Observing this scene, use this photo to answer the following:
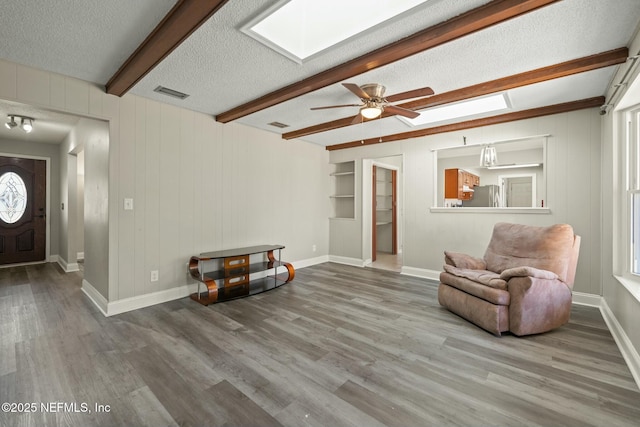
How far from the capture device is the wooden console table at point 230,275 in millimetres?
3498

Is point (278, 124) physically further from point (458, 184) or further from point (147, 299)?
point (458, 184)

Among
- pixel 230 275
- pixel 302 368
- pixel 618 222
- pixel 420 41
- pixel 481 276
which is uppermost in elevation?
pixel 420 41

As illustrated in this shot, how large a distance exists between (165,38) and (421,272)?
4564mm

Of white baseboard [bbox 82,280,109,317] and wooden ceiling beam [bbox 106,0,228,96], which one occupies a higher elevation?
wooden ceiling beam [bbox 106,0,228,96]

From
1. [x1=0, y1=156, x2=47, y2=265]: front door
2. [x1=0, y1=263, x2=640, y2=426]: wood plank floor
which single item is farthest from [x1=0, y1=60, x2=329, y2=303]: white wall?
[x1=0, y1=156, x2=47, y2=265]: front door

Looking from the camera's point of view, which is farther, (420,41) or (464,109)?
(464,109)

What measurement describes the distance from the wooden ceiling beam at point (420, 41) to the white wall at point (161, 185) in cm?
150

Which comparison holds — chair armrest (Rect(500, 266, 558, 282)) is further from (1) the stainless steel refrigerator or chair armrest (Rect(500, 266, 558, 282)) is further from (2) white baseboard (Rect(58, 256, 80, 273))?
(2) white baseboard (Rect(58, 256, 80, 273))

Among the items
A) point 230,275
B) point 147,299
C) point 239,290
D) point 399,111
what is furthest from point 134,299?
point 399,111

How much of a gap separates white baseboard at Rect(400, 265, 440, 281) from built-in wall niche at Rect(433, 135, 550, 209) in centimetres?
111

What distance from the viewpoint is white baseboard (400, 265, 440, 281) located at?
15.0 ft

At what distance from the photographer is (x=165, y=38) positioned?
1982 millimetres

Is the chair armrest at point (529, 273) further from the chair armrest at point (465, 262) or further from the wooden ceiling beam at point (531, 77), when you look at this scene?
the wooden ceiling beam at point (531, 77)

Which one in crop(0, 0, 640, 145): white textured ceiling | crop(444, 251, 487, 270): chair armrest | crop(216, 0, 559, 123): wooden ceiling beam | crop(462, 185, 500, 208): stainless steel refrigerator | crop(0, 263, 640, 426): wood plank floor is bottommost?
crop(0, 263, 640, 426): wood plank floor
